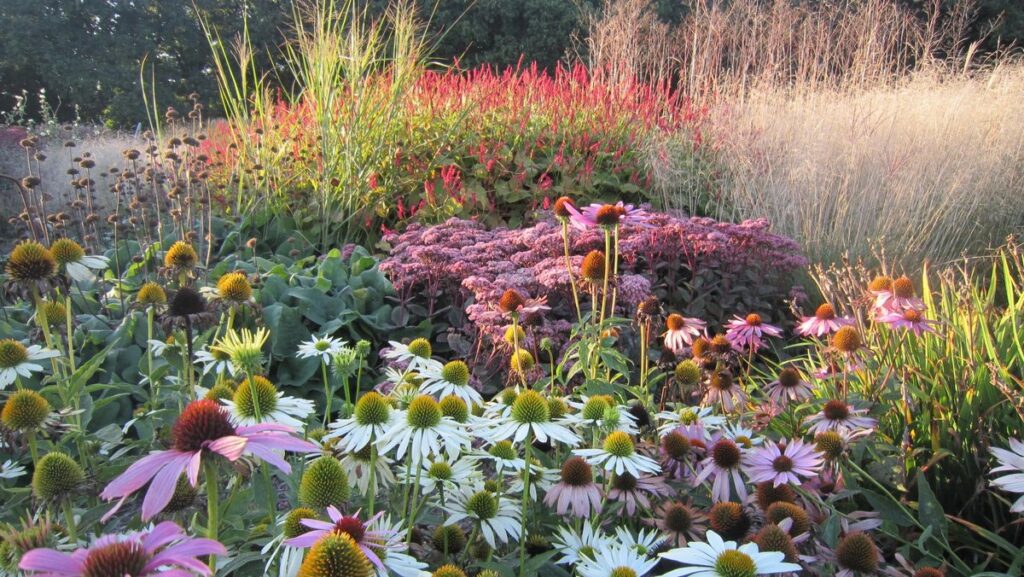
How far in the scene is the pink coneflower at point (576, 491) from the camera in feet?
4.03

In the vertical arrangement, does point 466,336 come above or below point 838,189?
below

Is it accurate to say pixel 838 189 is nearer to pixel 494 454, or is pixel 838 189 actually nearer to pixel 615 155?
pixel 615 155

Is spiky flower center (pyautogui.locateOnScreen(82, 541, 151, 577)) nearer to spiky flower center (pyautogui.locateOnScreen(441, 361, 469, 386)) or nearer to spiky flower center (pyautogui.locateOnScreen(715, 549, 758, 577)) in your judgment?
spiky flower center (pyautogui.locateOnScreen(715, 549, 758, 577))

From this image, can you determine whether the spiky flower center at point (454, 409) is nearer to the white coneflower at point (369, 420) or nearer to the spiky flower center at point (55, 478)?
the white coneflower at point (369, 420)

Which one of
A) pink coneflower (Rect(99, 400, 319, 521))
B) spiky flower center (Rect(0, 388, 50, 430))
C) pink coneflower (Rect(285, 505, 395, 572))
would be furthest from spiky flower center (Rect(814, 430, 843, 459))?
spiky flower center (Rect(0, 388, 50, 430))

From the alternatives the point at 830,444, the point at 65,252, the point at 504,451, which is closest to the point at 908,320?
the point at 830,444

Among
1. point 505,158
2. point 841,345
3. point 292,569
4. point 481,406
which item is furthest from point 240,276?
point 505,158

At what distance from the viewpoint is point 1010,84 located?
5957 millimetres

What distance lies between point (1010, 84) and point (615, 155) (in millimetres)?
3431

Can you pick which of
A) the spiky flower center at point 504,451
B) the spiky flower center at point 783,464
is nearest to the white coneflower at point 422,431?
the spiky flower center at point 504,451

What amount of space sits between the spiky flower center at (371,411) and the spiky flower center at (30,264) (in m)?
0.79

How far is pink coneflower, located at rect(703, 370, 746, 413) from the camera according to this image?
1728 millimetres

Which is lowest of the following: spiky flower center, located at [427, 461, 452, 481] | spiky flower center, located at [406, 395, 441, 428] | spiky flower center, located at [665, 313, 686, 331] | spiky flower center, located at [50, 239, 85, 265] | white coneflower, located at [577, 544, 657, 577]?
spiky flower center, located at [665, 313, 686, 331]

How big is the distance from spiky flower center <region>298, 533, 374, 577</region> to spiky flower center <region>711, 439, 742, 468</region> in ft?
2.70
